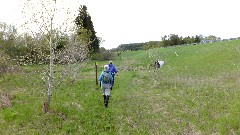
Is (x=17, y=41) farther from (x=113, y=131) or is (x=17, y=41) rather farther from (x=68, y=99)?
(x=113, y=131)

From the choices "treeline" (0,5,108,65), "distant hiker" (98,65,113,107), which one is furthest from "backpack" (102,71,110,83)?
"treeline" (0,5,108,65)

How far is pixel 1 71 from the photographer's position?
20.2 m

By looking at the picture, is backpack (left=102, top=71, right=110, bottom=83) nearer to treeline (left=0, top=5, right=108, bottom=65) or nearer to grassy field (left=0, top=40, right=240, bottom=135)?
grassy field (left=0, top=40, right=240, bottom=135)

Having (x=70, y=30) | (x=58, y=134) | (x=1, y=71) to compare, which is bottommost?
(x=58, y=134)

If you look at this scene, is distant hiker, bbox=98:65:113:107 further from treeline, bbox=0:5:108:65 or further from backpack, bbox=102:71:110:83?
treeline, bbox=0:5:108:65

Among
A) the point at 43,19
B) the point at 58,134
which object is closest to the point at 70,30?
the point at 43,19

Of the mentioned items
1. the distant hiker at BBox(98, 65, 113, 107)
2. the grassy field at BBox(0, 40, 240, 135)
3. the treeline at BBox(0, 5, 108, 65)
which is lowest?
the grassy field at BBox(0, 40, 240, 135)

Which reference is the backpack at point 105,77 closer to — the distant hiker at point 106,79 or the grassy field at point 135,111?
the distant hiker at point 106,79

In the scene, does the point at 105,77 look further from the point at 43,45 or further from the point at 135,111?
the point at 43,45

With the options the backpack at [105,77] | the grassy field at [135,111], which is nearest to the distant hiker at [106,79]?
the backpack at [105,77]

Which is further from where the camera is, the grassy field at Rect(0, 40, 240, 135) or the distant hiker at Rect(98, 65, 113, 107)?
the distant hiker at Rect(98, 65, 113, 107)

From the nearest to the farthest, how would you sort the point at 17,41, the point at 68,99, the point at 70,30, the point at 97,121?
the point at 97,121 < the point at 70,30 < the point at 68,99 < the point at 17,41

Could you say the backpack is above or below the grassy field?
above

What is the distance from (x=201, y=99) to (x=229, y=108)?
185 centimetres
